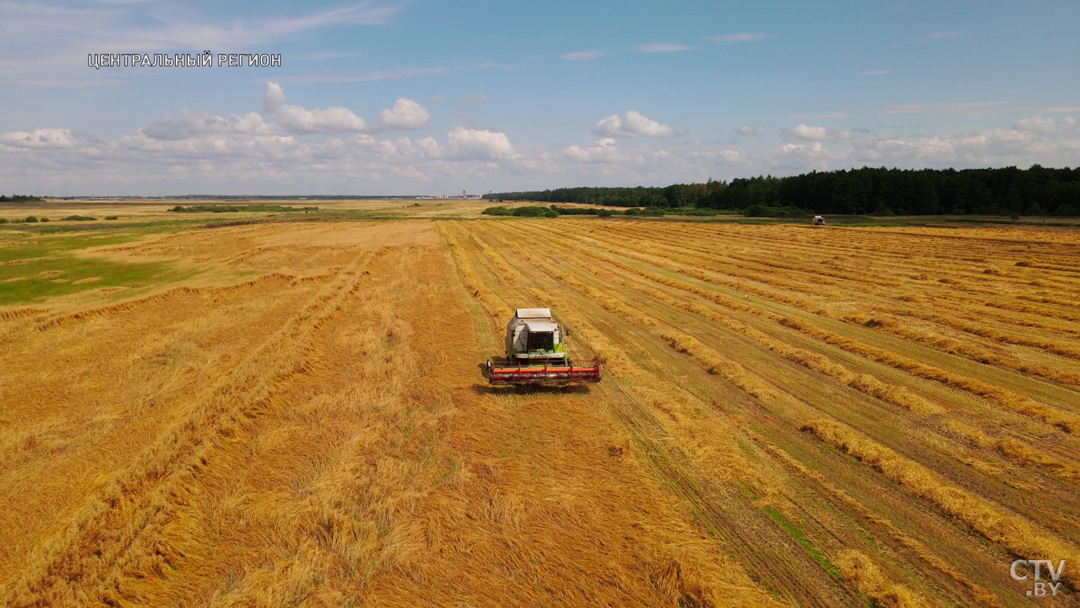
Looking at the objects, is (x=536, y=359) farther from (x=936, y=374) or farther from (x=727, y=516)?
(x=936, y=374)

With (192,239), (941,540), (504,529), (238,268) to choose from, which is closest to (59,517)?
(504,529)

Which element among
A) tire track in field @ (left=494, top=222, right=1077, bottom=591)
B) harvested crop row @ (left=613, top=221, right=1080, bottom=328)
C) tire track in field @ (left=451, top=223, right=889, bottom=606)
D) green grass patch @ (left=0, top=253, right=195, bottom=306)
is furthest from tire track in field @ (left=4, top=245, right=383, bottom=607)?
harvested crop row @ (left=613, top=221, right=1080, bottom=328)

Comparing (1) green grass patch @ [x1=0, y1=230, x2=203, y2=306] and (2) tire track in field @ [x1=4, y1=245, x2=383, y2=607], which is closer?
(2) tire track in field @ [x1=4, y1=245, x2=383, y2=607]

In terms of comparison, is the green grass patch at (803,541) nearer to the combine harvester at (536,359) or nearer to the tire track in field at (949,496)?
the tire track in field at (949,496)

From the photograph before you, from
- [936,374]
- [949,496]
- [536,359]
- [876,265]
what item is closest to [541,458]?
[536,359]

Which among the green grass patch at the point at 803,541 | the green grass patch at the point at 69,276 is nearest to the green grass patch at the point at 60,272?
the green grass patch at the point at 69,276

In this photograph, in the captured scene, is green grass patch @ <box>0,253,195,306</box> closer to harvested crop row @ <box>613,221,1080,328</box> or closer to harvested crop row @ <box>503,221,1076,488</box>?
harvested crop row @ <box>503,221,1076,488</box>
